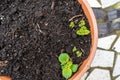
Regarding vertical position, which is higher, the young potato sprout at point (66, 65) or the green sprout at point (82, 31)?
the green sprout at point (82, 31)

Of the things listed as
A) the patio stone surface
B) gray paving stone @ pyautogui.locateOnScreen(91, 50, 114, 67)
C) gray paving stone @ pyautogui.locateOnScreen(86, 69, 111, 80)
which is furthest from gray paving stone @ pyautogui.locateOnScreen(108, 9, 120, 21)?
gray paving stone @ pyautogui.locateOnScreen(86, 69, 111, 80)

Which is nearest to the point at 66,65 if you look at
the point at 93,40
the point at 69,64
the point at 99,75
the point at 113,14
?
the point at 69,64

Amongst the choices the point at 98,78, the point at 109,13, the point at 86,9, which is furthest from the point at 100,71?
the point at 86,9

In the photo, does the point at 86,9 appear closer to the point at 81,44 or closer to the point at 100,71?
the point at 81,44

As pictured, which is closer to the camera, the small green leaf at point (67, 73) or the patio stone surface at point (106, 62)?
the small green leaf at point (67, 73)

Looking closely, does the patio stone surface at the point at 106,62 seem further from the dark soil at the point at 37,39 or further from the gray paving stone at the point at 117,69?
the dark soil at the point at 37,39

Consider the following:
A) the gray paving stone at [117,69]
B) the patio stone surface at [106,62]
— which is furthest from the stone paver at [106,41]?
the gray paving stone at [117,69]

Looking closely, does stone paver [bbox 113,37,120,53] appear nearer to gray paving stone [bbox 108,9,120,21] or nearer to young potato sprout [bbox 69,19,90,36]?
gray paving stone [bbox 108,9,120,21]
